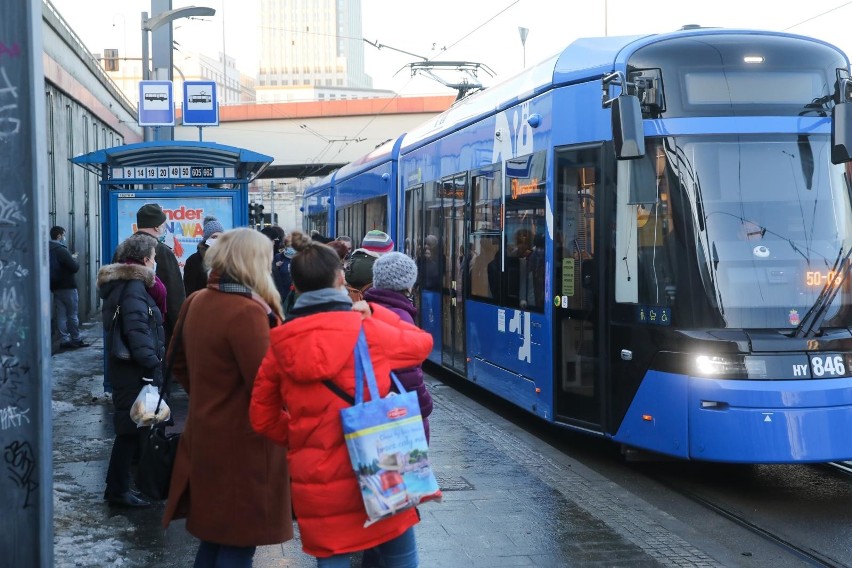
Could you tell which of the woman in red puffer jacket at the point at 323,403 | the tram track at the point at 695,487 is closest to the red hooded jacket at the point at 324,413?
the woman in red puffer jacket at the point at 323,403

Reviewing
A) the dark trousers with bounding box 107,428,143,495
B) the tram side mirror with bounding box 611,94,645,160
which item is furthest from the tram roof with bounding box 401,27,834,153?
the dark trousers with bounding box 107,428,143,495

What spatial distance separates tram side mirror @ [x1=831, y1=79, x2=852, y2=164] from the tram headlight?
1.61 meters

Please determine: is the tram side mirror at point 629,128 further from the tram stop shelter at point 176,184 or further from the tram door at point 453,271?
the tram stop shelter at point 176,184

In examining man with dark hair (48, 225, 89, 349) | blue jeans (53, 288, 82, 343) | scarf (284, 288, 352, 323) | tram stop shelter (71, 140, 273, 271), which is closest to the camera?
scarf (284, 288, 352, 323)

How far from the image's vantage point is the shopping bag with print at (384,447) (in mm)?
3670

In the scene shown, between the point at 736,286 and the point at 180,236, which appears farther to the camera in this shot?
the point at 180,236

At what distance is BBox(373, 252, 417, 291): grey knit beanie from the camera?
488 cm

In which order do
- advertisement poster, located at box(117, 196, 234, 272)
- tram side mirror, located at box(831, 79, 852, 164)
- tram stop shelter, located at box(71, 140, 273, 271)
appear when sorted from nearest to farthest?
tram side mirror, located at box(831, 79, 852, 164) → tram stop shelter, located at box(71, 140, 273, 271) → advertisement poster, located at box(117, 196, 234, 272)

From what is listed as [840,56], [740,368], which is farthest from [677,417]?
[840,56]

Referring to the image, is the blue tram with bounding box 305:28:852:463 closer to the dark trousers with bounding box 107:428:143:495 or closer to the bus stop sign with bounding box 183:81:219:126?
the dark trousers with bounding box 107:428:143:495

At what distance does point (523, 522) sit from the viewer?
6.31m

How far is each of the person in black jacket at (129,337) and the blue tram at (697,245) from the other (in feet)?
10.4

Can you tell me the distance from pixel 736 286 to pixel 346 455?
4.29 m

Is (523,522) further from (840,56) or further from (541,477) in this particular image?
(840,56)
